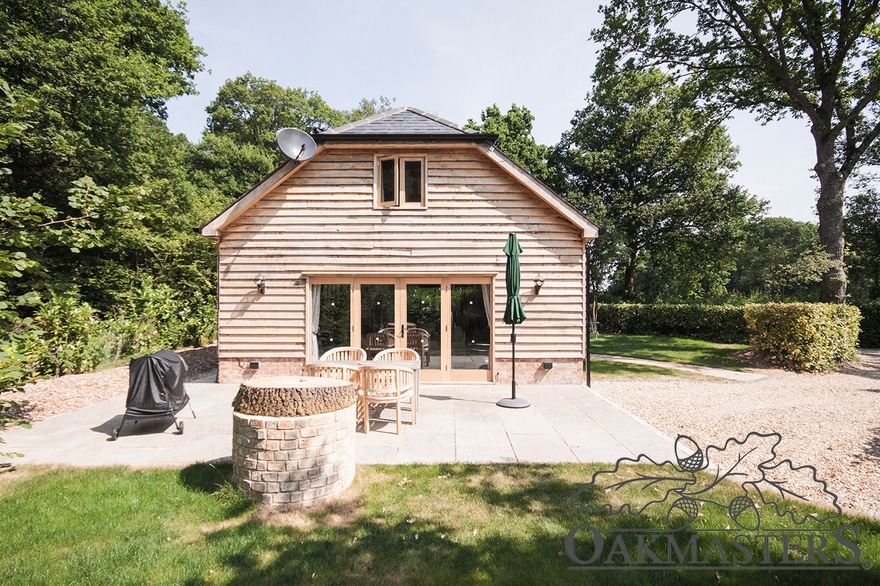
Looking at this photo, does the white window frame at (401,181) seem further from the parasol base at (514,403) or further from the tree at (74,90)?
the tree at (74,90)

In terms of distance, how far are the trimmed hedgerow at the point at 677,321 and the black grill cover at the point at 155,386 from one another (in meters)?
20.7

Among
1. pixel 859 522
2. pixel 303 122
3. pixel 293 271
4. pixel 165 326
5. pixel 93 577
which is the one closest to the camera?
pixel 93 577

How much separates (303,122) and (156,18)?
16.4 m

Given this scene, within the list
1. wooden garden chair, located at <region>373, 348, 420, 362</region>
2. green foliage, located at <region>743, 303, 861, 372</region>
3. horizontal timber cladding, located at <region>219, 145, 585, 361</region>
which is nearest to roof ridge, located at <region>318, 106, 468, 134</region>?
horizontal timber cladding, located at <region>219, 145, 585, 361</region>

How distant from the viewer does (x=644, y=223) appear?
24219mm

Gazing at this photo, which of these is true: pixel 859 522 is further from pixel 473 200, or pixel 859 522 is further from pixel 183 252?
pixel 183 252

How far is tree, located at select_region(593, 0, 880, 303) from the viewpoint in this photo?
12.8 metres

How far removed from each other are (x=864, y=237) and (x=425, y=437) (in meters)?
30.5

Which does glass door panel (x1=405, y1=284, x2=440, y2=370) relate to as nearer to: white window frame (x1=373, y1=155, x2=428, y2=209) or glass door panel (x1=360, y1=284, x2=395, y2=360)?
glass door panel (x1=360, y1=284, x2=395, y2=360)

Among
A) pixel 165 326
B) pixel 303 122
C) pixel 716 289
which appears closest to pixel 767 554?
pixel 165 326

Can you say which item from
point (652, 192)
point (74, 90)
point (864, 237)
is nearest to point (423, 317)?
point (74, 90)

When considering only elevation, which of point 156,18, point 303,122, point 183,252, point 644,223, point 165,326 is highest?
point 303,122

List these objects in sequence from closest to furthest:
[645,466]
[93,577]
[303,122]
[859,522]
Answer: [93,577] → [859,522] → [645,466] → [303,122]

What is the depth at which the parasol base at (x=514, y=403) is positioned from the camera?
22.3ft
